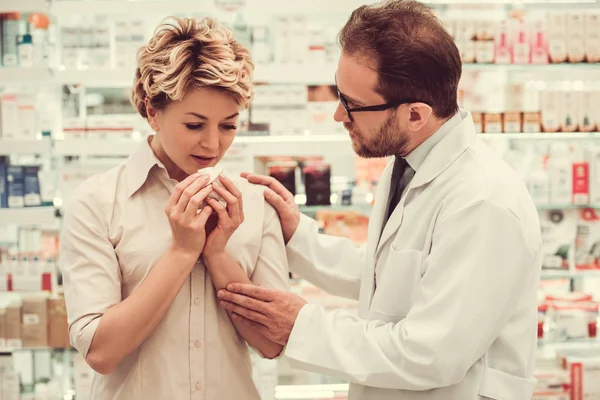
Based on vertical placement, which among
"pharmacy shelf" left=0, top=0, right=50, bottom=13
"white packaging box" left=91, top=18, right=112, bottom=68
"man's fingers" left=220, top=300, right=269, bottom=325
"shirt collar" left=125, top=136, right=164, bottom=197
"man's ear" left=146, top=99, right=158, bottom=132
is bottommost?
"man's fingers" left=220, top=300, right=269, bottom=325

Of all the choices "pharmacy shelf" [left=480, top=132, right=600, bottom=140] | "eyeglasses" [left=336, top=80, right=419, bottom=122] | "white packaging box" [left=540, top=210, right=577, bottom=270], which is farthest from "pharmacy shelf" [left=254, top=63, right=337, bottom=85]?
"eyeglasses" [left=336, top=80, right=419, bottom=122]

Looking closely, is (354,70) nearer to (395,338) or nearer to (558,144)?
(395,338)

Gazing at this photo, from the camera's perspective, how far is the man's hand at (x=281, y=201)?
220 cm

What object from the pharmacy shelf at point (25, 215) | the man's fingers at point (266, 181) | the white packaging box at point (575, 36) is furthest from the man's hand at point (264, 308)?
the white packaging box at point (575, 36)

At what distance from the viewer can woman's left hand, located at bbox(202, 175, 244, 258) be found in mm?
1760

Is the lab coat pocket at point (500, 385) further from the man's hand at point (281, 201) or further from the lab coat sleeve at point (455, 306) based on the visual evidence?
the man's hand at point (281, 201)

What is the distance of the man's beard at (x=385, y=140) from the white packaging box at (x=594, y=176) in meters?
2.34

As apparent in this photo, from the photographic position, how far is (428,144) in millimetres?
1942

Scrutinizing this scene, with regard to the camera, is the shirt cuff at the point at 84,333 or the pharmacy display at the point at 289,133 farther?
the pharmacy display at the point at 289,133

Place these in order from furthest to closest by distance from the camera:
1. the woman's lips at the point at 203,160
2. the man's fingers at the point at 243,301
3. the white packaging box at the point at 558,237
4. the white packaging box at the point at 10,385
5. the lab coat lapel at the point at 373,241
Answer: the white packaging box at the point at 558,237
the white packaging box at the point at 10,385
the lab coat lapel at the point at 373,241
the woman's lips at the point at 203,160
the man's fingers at the point at 243,301

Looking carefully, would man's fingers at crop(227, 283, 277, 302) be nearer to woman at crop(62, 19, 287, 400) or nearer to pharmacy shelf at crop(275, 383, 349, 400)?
woman at crop(62, 19, 287, 400)

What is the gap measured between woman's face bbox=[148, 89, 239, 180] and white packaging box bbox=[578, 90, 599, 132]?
2.72m

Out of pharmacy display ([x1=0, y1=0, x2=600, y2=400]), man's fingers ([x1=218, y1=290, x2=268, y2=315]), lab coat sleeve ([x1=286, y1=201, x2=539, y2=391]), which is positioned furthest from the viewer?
pharmacy display ([x1=0, y1=0, x2=600, y2=400])

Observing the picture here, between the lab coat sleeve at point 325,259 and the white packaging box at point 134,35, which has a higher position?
the white packaging box at point 134,35
